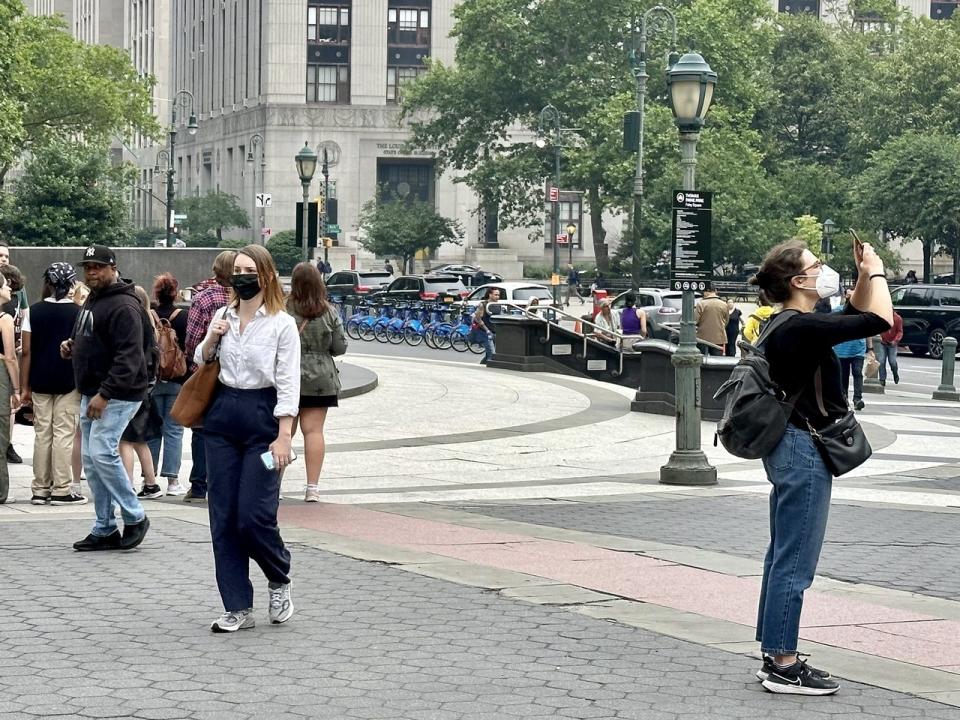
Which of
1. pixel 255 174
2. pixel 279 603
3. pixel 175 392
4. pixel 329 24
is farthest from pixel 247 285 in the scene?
pixel 329 24

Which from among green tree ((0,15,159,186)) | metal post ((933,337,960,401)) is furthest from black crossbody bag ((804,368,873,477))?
green tree ((0,15,159,186))

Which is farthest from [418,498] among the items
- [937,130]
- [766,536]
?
[937,130]

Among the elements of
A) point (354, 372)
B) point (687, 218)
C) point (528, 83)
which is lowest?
point (354, 372)

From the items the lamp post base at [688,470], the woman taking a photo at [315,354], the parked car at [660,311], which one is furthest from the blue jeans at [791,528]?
the parked car at [660,311]

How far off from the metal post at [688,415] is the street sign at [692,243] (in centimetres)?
15

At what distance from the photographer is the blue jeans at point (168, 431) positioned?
1252 cm

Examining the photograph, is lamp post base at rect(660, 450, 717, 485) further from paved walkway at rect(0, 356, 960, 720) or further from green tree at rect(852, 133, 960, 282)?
green tree at rect(852, 133, 960, 282)

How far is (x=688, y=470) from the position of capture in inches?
575

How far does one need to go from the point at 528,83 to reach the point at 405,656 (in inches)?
2600

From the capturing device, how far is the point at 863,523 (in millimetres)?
12023

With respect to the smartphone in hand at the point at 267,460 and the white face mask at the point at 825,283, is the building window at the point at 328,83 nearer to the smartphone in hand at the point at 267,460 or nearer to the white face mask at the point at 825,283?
the smartphone in hand at the point at 267,460

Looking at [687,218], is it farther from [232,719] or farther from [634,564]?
[232,719]

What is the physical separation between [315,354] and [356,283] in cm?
4587

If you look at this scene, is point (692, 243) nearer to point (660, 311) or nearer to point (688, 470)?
point (688, 470)
